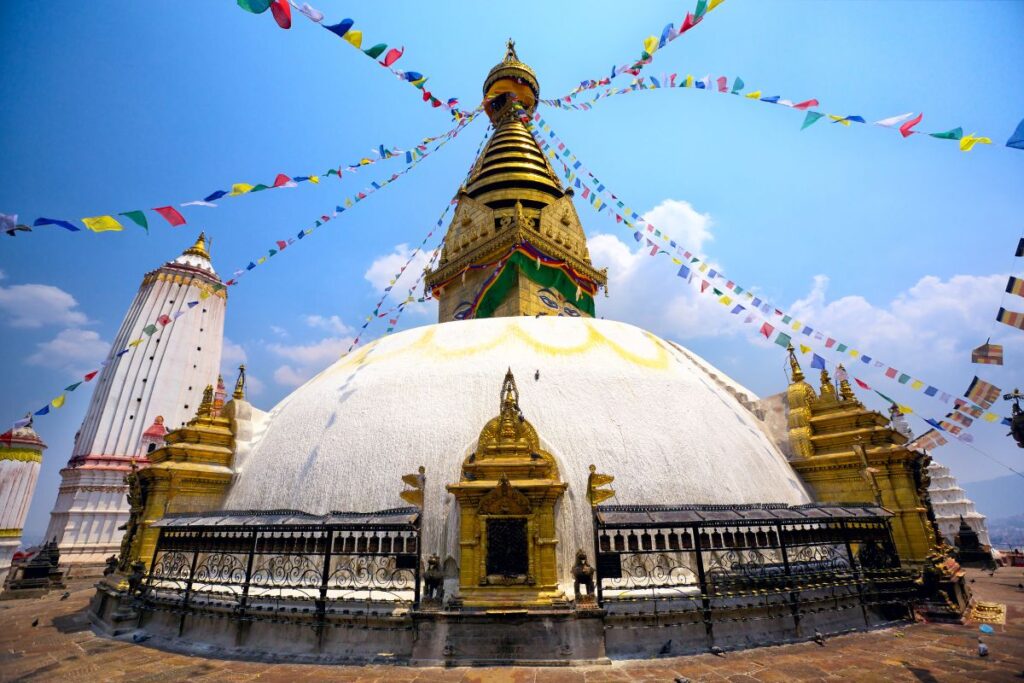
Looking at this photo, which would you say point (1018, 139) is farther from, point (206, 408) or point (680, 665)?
point (206, 408)

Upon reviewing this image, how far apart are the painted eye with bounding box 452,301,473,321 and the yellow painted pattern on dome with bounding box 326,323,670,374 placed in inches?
295

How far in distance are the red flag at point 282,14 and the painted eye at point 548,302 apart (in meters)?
13.1

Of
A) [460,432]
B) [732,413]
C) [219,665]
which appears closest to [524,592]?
[460,432]

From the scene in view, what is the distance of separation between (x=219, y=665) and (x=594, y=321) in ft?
33.5

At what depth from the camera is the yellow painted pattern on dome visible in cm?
1066

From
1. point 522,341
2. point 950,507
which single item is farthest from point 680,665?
point 950,507

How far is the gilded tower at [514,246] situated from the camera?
19.1 meters

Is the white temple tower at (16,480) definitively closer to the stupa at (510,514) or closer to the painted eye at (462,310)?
the stupa at (510,514)

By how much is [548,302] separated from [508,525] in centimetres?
Result: 1340

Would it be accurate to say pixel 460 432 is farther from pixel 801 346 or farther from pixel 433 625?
pixel 801 346

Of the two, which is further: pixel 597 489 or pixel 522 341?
pixel 522 341

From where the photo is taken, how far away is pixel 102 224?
752 cm

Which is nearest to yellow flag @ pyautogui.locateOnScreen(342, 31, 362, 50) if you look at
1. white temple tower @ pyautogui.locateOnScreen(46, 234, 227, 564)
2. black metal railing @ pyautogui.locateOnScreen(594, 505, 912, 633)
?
black metal railing @ pyautogui.locateOnScreen(594, 505, 912, 633)

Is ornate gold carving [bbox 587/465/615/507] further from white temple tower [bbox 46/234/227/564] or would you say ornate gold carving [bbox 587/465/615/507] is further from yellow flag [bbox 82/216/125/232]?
white temple tower [bbox 46/234/227/564]
